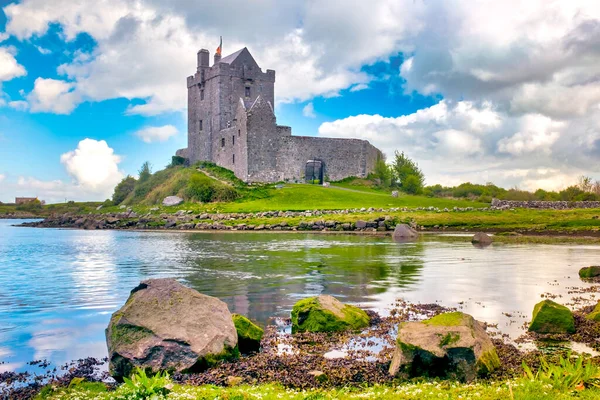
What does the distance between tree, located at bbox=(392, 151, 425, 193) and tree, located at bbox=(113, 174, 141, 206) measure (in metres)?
37.0

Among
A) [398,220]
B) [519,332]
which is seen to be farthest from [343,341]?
[398,220]

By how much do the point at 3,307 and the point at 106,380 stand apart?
7669mm

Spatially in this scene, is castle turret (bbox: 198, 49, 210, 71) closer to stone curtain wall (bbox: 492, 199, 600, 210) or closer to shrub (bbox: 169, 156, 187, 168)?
shrub (bbox: 169, 156, 187, 168)

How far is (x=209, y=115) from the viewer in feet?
231

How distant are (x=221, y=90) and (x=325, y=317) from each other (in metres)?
59.2

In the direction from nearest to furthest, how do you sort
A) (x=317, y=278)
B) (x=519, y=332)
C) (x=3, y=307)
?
(x=519, y=332) < (x=3, y=307) < (x=317, y=278)

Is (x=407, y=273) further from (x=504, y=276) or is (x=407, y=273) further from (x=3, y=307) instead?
(x=3, y=307)

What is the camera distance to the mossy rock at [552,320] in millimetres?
10734

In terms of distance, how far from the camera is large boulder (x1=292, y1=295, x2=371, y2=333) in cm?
1107

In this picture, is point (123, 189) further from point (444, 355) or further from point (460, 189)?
point (444, 355)

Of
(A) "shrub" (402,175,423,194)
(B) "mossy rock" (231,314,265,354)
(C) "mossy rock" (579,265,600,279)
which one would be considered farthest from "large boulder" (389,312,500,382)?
(A) "shrub" (402,175,423,194)

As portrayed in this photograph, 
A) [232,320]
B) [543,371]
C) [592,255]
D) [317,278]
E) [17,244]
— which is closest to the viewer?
[543,371]

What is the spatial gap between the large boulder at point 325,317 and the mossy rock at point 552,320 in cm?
332

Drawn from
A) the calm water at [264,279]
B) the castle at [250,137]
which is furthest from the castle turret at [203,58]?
the calm water at [264,279]
